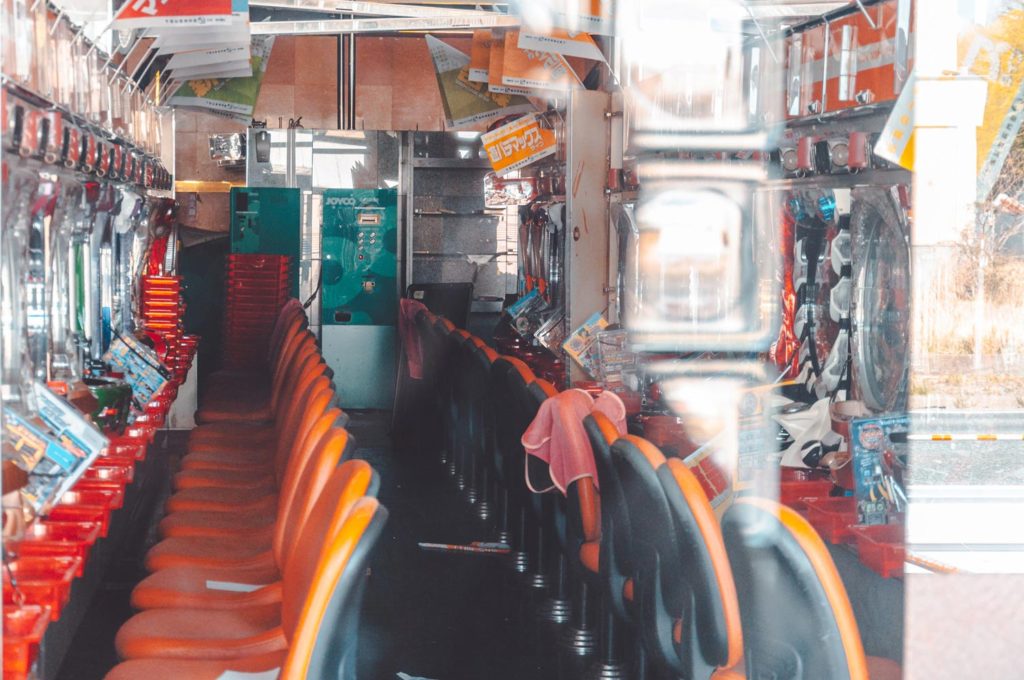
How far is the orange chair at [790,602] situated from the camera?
2.23 m

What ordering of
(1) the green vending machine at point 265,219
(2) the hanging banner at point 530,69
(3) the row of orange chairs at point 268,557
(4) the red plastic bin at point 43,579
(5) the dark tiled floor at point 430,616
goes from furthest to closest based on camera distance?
(1) the green vending machine at point 265,219, (2) the hanging banner at point 530,69, (5) the dark tiled floor at point 430,616, (3) the row of orange chairs at point 268,557, (4) the red plastic bin at point 43,579

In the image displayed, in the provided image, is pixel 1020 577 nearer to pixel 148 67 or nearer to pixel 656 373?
pixel 656 373

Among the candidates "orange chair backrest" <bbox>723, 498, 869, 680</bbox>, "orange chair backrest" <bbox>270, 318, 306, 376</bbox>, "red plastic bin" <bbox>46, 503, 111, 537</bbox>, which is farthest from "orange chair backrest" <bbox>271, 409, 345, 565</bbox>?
"orange chair backrest" <bbox>270, 318, 306, 376</bbox>

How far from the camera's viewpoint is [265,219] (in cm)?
970

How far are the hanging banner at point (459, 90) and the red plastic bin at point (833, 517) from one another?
289 inches

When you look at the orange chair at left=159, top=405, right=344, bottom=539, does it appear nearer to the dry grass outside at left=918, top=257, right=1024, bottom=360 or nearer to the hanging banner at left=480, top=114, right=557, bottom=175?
the dry grass outside at left=918, top=257, right=1024, bottom=360

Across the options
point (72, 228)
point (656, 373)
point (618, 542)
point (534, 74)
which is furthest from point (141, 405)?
point (534, 74)

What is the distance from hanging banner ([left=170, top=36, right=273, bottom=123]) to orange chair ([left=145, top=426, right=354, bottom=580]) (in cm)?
656

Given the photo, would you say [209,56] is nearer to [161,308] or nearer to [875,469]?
[161,308]

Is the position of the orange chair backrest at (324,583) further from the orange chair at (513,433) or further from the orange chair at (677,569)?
the orange chair at (513,433)

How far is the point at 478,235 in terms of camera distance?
10156mm

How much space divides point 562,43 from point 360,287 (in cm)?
423

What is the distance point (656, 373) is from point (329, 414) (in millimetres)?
2168

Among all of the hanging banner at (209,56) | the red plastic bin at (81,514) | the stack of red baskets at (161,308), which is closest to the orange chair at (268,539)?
the red plastic bin at (81,514)
